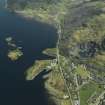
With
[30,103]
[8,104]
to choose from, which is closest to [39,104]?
[30,103]

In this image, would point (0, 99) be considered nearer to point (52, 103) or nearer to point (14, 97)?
point (14, 97)

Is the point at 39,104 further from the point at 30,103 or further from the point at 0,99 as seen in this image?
the point at 0,99

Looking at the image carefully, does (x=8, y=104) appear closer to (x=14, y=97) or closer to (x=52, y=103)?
(x=14, y=97)

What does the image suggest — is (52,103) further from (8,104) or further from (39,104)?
(8,104)

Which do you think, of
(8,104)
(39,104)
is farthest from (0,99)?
(39,104)

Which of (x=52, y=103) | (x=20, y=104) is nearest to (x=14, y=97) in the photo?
(x=20, y=104)
